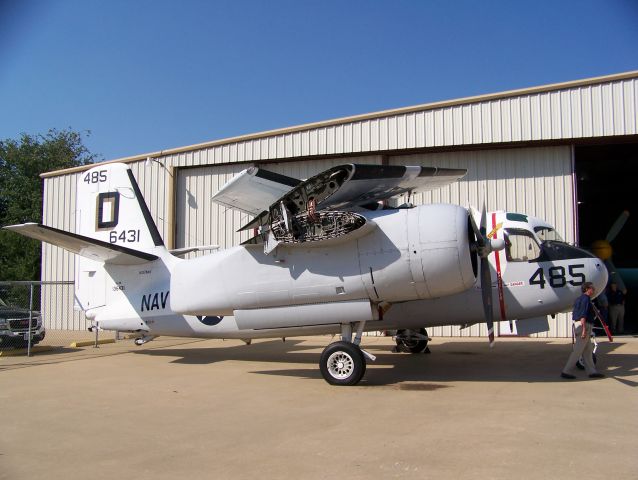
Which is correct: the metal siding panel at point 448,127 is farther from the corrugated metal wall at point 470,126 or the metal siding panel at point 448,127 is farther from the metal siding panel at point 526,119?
the metal siding panel at point 526,119

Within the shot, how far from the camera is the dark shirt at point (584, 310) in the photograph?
969 cm

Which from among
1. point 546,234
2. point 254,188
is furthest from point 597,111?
point 254,188

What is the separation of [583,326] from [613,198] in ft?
72.8

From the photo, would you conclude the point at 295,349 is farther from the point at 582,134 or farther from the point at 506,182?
the point at 582,134

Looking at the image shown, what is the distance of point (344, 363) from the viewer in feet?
32.4

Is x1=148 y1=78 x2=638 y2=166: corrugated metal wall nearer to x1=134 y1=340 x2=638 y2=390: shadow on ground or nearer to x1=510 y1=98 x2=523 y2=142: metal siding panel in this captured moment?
x1=510 y1=98 x2=523 y2=142: metal siding panel

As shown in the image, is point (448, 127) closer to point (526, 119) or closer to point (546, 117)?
point (526, 119)

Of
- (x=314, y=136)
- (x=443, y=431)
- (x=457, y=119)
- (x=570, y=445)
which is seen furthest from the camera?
(x=314, y=136)

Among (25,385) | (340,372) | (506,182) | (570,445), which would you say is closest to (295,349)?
(340,372)

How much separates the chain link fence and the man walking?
42.7 ft

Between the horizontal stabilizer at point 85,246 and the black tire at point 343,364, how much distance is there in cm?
556

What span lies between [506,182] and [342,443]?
46.0 feet

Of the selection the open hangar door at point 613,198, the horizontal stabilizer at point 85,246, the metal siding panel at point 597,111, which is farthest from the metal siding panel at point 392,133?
the horizontal stabilizer at point 85,246

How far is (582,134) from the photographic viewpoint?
1641 centimetres
